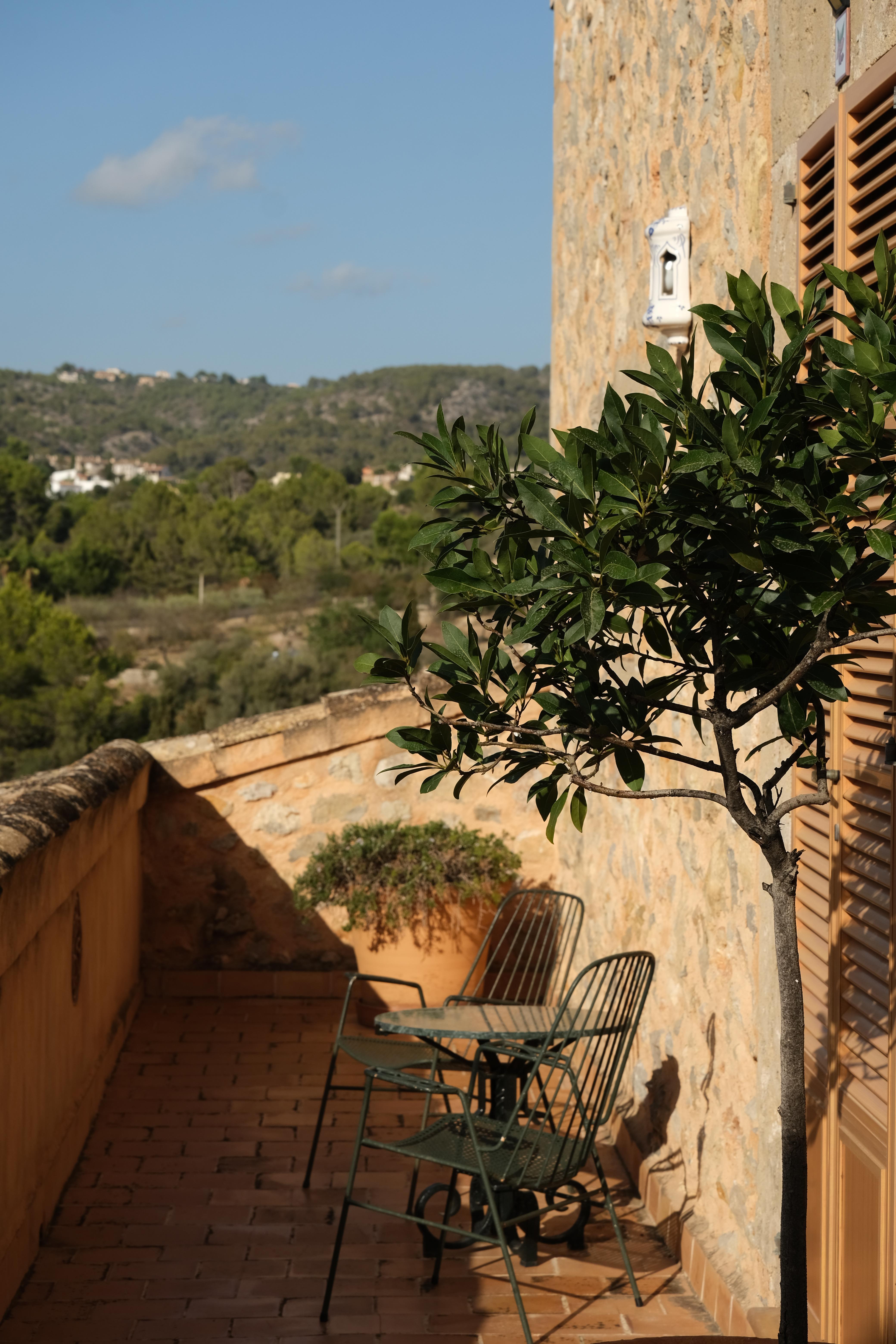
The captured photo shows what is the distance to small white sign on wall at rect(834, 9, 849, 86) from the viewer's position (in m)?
2.33

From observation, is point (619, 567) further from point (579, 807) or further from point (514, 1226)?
point (514, 1226)

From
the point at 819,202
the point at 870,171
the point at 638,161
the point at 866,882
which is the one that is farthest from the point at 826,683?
the point at 638,161

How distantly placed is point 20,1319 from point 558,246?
496 centimetres

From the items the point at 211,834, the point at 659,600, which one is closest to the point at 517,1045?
the point at 659,600

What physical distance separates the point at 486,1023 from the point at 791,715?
7.38ft

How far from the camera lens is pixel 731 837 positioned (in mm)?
3154

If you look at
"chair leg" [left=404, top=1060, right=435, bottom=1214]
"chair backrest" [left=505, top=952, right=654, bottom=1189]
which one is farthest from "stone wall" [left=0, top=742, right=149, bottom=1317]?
"chair backrest" [left=505, top=952, right=654, bottom=1189]

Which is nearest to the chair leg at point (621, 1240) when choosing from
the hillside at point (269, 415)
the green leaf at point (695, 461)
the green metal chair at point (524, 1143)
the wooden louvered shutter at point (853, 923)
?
the green metal chair at point (524, 1143)

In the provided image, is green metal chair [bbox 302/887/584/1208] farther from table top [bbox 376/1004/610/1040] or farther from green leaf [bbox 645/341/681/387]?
green leaf [bbox 645/341/681/387]

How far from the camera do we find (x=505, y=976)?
228 inches

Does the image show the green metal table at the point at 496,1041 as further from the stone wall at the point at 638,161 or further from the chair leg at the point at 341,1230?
the stone wall at the point at 638,161

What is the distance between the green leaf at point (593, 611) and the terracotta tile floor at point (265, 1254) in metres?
2.27

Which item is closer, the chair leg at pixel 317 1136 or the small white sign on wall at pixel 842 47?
the small white sign on wall at pixel 842 47

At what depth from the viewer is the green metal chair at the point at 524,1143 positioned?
121 inches
